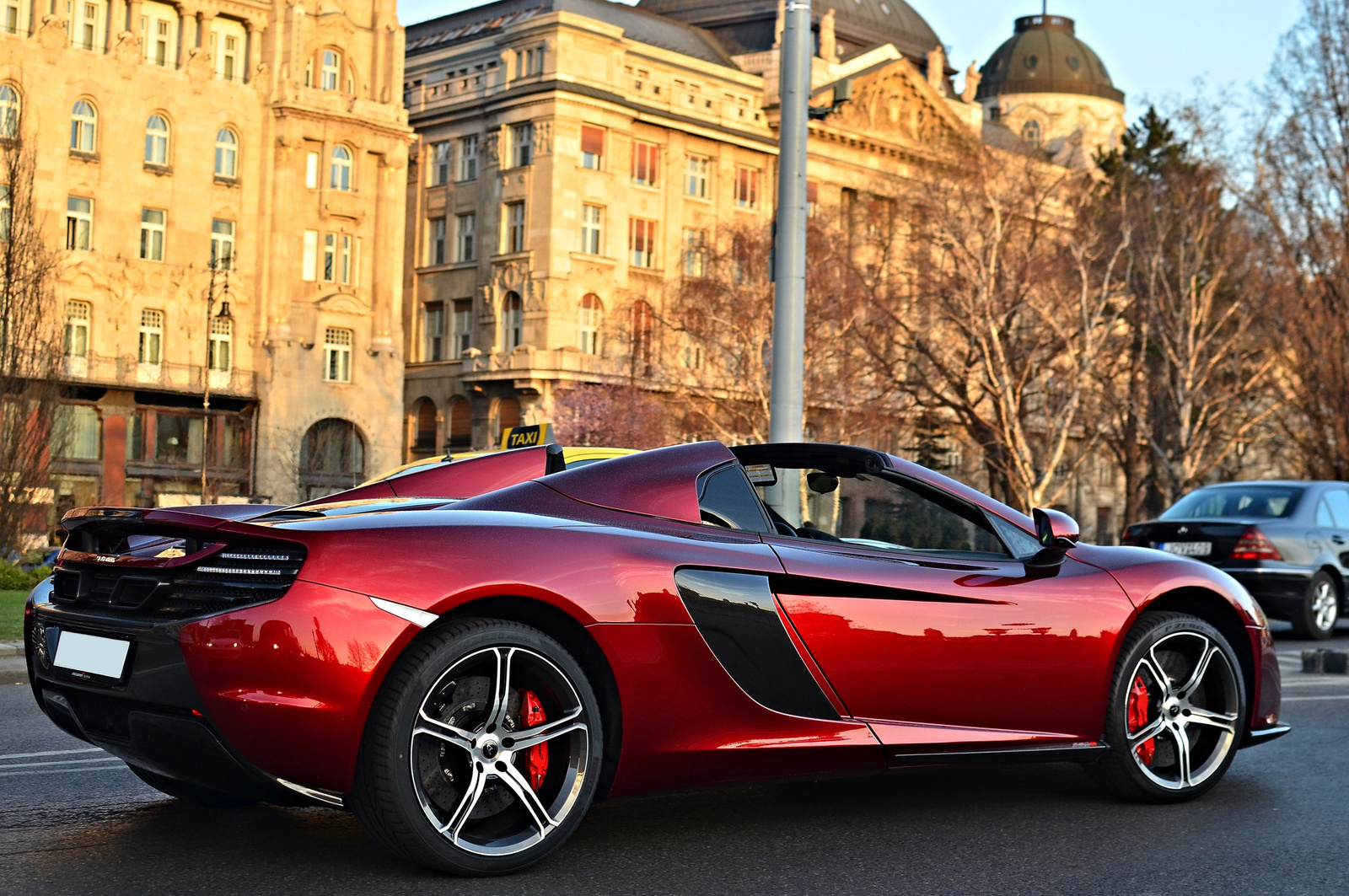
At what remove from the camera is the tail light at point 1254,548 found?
→ 1664 centimetres

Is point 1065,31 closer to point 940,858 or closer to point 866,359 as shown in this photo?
point 866,359

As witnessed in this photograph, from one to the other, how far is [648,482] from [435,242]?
65.6 m

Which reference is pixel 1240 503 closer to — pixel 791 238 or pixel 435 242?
pixel 791 238

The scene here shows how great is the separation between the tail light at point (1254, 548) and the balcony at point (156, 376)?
40418mm

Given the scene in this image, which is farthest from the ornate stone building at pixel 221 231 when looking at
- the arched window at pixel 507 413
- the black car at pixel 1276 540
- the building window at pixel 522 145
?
the black car at pixel 1276 540

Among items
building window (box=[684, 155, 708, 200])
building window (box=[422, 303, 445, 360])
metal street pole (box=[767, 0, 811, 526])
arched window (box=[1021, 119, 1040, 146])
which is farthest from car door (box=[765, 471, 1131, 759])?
arched window (box=[1021, 119, 1040, 146])

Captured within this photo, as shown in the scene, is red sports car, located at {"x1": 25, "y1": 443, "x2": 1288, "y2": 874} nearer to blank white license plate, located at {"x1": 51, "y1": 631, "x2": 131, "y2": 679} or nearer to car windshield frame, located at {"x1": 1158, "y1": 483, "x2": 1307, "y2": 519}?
blank white license plate, located at {"x1": 51, "y1": 631, "x2": 131, "y2": 679}

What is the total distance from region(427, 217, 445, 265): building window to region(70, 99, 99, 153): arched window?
19489 mm

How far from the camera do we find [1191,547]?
55.4 ft

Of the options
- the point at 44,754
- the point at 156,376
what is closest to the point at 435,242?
the point at 156,376

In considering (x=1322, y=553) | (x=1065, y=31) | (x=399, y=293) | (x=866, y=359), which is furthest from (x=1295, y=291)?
(x=1065, y=31)

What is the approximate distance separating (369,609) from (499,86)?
62160mm

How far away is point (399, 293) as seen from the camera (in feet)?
193

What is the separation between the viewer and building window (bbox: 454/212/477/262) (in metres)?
67.2
